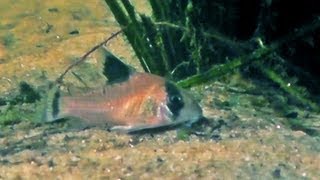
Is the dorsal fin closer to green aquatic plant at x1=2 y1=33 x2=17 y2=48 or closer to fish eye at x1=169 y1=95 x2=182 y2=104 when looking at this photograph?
fish eye at x1=169 y1=95 x2=182 y2=104

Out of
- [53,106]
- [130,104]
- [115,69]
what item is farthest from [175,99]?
[53,106]

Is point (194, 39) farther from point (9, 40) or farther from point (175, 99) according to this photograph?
point (9, 40)

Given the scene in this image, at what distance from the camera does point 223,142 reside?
11.2ft

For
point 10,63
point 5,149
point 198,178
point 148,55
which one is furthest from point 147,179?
point 10,63

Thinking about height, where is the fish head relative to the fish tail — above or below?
below

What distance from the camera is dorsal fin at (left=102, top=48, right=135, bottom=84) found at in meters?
3.42

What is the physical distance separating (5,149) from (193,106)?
1349mm

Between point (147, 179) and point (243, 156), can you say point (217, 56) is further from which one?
point (147, 179)

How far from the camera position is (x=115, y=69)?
11.4ft

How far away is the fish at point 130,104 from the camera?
3320mm

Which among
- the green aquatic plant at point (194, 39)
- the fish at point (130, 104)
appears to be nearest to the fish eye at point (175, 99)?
the fish at point (130, 104)

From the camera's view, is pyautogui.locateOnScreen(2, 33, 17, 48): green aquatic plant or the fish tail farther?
pyautogui.locateOnScreen(2, 33, 17, 48): green aquatic plant

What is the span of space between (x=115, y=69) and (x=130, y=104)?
29 cm

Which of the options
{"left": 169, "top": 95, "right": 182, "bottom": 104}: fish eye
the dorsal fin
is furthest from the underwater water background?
the dorsal fin
